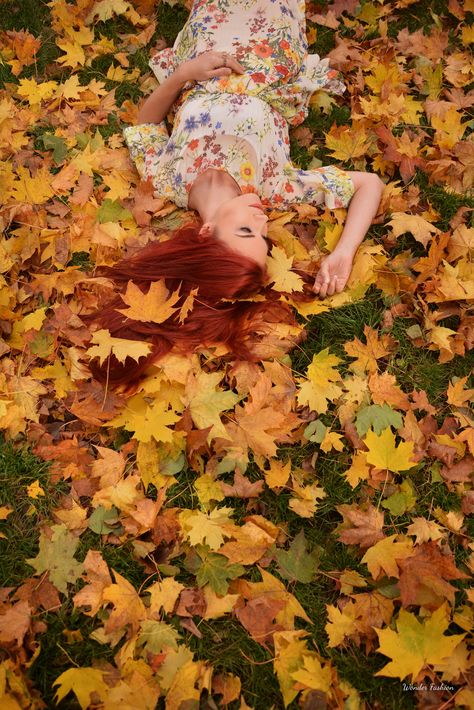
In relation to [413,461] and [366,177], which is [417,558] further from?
[366,177]

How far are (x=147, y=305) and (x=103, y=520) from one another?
103 cm

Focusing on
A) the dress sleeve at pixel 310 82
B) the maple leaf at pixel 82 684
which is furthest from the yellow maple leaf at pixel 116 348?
the dress sleeve at pixel 310 82

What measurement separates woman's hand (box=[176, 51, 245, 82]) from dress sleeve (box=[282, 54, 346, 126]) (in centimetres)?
42

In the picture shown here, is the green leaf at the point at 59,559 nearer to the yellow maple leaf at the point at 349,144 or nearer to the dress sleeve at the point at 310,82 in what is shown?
the yellow maple leaf at the point at 349,144

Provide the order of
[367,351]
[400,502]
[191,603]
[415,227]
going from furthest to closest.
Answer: [415,227], [367,351], [400,502], [191,603]

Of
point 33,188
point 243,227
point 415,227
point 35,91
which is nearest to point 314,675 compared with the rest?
point 243,227

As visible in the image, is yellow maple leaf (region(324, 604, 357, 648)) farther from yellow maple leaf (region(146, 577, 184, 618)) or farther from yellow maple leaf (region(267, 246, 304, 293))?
yellow maple leaf (region(267, 246, 304, 293))

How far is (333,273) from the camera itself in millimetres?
2996

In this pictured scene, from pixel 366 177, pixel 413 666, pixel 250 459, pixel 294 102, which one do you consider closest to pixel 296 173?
pixel 366 177

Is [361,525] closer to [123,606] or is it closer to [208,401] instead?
[208,401]

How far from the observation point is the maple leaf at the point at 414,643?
2004 millimetres

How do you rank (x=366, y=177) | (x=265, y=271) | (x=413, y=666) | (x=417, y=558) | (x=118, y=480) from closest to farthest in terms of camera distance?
(x=413, y=666) → (x=417, y=558) → (x=118, y=480) → (x=265, y=271) → (x=366, y=177)

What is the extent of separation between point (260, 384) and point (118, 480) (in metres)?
0.82

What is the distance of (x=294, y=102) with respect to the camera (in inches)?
141
